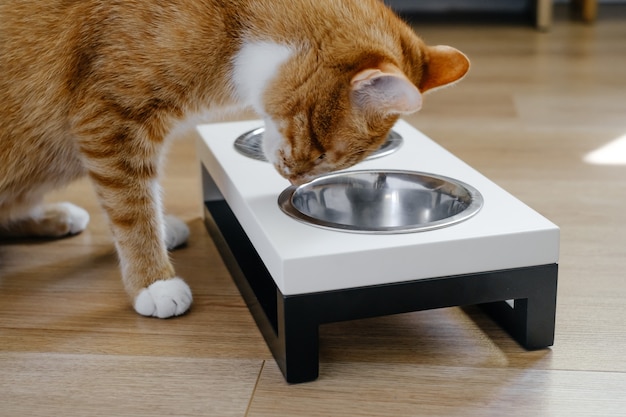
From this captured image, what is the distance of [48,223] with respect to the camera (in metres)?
1.62

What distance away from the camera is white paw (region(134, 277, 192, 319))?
4.25 feet

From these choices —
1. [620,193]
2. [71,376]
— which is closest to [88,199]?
[71,376]

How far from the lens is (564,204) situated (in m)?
1.71

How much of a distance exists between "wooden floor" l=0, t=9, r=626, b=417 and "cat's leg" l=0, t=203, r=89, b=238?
3 cm

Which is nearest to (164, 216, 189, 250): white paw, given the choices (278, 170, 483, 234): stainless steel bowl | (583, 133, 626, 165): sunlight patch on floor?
(278, 170, 483, 234): stainless steel bowl

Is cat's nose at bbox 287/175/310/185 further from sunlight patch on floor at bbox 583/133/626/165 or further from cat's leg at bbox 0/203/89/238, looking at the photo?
sunlight patch on floor at bbox 583/133/626/165

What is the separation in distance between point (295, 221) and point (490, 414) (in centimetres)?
36

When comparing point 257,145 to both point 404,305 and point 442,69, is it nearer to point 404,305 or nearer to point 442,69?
point 442,69

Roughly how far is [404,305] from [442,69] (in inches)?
14.5

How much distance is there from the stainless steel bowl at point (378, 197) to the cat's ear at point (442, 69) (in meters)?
0.16

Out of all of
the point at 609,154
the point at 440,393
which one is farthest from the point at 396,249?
the point at 609,154

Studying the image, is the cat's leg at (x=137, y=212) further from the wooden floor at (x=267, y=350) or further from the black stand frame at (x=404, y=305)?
the black stand frame at (x=404, y=305)

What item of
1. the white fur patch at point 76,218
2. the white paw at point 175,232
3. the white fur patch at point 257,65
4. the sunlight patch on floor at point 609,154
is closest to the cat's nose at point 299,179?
the white fur patch at point 257,65

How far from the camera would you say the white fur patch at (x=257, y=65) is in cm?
120
